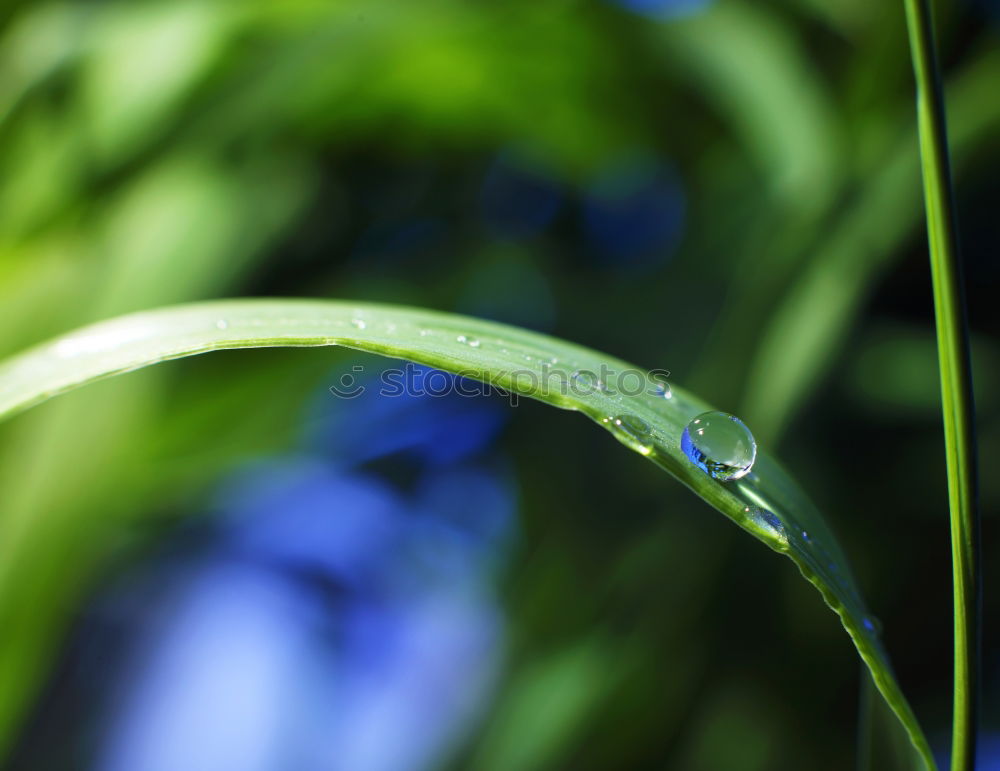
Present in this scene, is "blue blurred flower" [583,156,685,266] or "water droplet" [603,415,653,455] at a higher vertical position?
"water droplet" [603,415,653,455]

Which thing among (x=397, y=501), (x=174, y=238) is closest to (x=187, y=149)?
(x=174, y=238)

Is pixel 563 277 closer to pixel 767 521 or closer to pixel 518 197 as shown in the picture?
pixel 518 197

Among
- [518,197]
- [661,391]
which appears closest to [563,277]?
[518,197]

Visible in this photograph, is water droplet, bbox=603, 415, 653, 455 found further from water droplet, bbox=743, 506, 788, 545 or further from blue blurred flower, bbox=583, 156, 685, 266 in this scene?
blue blurred flower, bbox=583, 156, 685, 266

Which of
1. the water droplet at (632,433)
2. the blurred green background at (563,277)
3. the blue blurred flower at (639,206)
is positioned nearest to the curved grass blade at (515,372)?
the water droplet at (632,433)

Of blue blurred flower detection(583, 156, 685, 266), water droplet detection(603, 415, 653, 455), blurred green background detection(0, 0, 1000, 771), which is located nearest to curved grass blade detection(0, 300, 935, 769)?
water droplet detection(603, 415, 653, 455)
